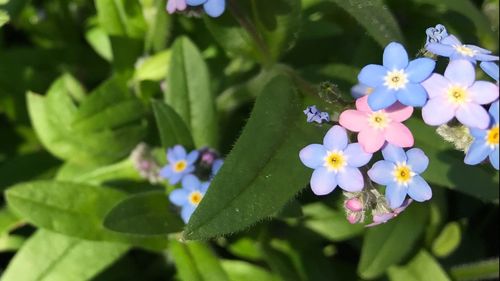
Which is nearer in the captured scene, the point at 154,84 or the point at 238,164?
the point at 238,164

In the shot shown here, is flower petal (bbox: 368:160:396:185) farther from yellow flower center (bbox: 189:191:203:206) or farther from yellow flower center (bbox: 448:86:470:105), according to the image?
yellow flower center (bbox: 189:191:203:206)

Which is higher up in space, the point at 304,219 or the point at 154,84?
the point at 154,84

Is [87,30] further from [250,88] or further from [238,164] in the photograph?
[238,164]

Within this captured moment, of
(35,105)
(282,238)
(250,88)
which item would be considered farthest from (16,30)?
(282,238)

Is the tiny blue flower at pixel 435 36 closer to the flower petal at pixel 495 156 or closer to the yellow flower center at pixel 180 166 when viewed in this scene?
the flower petal at pixel 495 156

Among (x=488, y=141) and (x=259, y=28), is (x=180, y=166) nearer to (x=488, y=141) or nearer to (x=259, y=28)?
(x=259, y=28)

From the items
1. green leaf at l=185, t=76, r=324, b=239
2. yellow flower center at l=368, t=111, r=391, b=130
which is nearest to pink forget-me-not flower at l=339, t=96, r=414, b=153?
yellow flower center at l=368, t=111, r=391, b=130

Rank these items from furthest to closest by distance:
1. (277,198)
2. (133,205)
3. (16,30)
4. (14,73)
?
(16,30)
(14,73)
(133,205)
(277,198)
